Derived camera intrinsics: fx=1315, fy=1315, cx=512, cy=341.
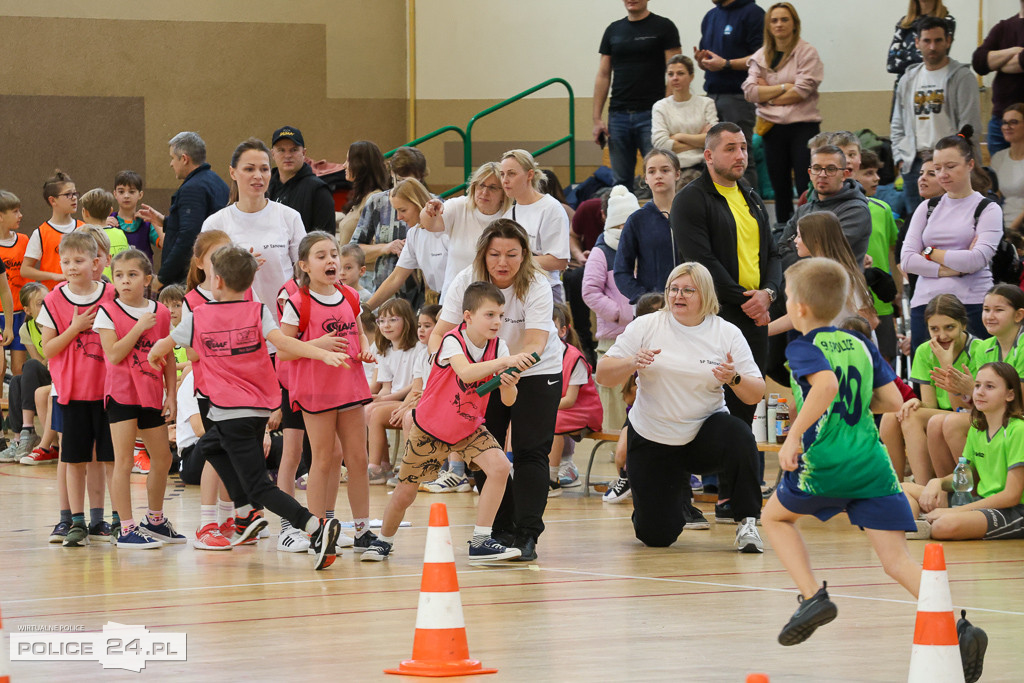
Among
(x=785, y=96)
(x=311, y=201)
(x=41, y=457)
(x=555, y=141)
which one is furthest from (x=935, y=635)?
(x=555, y=141)

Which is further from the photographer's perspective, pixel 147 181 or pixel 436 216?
pixel 147 181

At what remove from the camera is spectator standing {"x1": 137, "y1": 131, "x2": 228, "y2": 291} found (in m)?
9.21

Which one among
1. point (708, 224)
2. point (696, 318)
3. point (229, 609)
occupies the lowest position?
point (229, 609)

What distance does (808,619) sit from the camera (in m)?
4.17

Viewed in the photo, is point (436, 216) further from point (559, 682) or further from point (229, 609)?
point (559, 682)

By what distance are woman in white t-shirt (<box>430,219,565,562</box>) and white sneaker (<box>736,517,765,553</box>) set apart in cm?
105

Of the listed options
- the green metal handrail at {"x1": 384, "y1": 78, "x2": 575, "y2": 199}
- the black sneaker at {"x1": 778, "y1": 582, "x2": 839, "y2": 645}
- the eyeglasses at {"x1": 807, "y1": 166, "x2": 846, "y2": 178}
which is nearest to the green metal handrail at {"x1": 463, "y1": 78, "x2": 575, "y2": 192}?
the green metal handrail at {"x1": 384, "y1": 78, "x2": 575, "y2": 199}

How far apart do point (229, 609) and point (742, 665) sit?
212cm

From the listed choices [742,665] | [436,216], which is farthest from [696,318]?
[742,665]

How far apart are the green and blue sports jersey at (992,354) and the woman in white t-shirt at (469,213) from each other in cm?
291

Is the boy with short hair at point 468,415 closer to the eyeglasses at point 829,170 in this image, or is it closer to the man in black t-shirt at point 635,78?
the eyeglasses at point 829,170

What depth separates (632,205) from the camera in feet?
32.9

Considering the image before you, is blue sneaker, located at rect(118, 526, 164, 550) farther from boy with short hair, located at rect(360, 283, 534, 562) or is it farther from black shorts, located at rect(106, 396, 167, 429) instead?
boy with short hair, located at rect(360, 283, 534, 562)

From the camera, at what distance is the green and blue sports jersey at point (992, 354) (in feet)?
24.5
